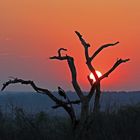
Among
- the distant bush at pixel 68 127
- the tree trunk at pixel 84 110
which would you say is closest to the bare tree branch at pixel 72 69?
the tree trunk at pixel 84 110

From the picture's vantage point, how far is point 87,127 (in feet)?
70.5

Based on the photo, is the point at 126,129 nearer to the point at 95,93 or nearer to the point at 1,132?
the point at 95,93

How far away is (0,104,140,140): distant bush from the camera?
22.0 meters

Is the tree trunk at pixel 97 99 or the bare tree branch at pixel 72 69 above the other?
the bare tree branch at pixel 72 69

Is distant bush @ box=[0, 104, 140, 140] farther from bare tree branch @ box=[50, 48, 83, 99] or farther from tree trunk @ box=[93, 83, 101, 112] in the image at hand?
bare tree branch @ box=[50, 48, 83, 99]

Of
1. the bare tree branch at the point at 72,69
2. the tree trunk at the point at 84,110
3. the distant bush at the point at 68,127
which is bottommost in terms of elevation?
the distant bush at the point at 68,127

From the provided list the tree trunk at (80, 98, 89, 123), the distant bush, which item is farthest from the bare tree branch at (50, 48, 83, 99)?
the distant bush

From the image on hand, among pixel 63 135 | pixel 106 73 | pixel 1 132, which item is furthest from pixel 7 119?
pixel 106 73

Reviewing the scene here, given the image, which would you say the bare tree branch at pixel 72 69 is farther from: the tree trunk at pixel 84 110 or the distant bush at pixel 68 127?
the distant bush at pixel 68 127

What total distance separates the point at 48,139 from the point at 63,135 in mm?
536

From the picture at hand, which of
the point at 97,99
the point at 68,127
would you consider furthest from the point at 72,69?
the point at 68,127

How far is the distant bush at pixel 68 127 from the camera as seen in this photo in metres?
22.0

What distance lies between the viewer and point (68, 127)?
23500 millimetres

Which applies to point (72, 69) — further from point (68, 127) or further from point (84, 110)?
point (68, 127)
